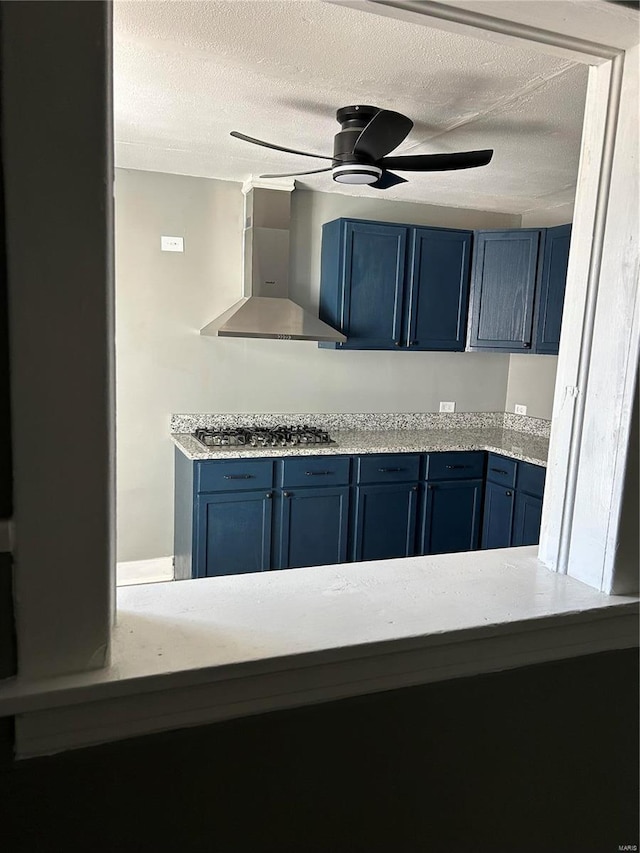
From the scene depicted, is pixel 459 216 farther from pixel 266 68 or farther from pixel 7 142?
pixel 7 142

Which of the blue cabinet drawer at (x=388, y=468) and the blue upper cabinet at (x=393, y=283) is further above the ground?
the blue upper cabinet at (x=393, y=283)

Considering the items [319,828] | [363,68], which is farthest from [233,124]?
[319,828]

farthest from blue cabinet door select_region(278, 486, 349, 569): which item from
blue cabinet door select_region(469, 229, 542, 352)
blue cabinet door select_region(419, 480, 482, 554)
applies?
blue cabinet door select_region(469, 229, 542, 352)

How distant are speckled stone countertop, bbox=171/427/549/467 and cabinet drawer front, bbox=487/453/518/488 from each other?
0.17 ft

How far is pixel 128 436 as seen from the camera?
375 centimetres

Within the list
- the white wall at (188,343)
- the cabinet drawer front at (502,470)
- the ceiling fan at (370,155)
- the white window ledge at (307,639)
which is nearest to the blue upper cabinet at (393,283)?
the white wall at (188,343)

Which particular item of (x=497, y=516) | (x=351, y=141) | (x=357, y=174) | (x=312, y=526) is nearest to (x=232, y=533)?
(x=312, y=526)

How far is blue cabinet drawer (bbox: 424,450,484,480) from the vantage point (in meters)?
3.88

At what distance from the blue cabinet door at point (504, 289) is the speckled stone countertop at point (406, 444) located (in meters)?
0.64

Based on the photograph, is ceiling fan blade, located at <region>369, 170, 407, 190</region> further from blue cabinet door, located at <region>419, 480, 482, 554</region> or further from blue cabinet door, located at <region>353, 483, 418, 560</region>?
blue cabinet door, located at <region>419, 480, 482, 554</region>

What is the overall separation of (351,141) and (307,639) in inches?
87.2

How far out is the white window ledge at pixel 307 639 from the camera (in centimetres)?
68

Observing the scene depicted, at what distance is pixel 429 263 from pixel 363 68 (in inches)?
79.8

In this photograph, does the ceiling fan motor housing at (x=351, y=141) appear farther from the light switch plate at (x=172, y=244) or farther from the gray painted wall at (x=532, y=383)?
the gray painted wall at (x=532, y=383)
